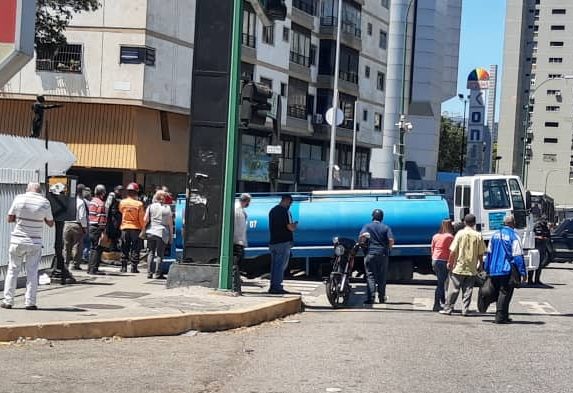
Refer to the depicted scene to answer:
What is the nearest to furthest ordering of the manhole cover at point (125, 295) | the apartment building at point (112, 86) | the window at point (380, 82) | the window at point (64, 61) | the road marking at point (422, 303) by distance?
1. the manhole cover at point (125, 295)
2. the road marking at point (422, 303)
3. the apartment building at point (112, 86)
4. the window at point (64, 61)
5. the window at point (380, 82)

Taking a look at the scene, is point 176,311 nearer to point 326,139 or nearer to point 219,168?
point 219,168

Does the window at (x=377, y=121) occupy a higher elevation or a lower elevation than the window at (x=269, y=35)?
lower

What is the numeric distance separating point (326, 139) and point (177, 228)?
36745 millimetres

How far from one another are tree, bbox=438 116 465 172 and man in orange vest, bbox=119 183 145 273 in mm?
97278

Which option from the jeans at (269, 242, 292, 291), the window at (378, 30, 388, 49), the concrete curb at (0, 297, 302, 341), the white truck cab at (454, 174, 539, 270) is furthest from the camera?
the window at (378, 30, 388, 49)

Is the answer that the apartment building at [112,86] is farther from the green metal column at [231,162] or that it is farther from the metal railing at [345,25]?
the green metal column at [231,162]

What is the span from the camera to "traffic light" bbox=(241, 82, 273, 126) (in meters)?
15.2

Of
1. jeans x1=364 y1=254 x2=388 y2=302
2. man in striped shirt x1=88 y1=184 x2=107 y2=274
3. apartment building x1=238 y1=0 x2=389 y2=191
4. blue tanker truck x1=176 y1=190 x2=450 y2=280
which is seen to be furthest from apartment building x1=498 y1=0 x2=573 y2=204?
jeans x1=364 y1=254 x2=388 y2=302

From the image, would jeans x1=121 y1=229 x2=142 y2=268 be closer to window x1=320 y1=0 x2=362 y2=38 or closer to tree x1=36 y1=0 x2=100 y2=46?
tree x1=36 y1=0 x2=100 y2=46

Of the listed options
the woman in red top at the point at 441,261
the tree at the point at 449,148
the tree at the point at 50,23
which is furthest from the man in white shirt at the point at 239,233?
the tree at the point at 449,148

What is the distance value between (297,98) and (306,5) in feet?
19.1

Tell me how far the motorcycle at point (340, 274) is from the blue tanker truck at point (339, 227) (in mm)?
5423

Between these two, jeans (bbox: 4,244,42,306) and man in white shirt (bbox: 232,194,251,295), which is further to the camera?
man in white shirt (bbox: 232,194,251,295)

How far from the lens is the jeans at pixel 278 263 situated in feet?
57.2
